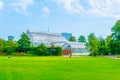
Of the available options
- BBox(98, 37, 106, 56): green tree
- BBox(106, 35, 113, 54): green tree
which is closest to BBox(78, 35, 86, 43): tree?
BBox(98, 37, 106, 56): green tree

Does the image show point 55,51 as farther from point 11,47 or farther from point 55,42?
point 55,42

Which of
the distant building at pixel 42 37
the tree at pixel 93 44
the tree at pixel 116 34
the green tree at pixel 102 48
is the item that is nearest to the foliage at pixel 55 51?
the tree at pixel 93 44

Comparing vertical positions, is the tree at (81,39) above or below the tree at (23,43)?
above

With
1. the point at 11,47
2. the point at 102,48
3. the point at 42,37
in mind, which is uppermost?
the point at 42,37

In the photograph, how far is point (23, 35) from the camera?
67.4 metres

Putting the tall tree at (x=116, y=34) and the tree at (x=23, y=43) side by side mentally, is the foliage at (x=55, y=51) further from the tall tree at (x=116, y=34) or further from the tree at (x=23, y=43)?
the tall tree at (x=116, y=34)

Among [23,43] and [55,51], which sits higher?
[23,43]

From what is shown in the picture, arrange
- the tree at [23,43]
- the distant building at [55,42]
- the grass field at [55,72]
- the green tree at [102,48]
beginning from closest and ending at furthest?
the grass field at [55,72] < the tree at [23,43] < the green tree at [102,48] < the distant building at [55,42]

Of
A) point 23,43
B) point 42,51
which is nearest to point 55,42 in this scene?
point 23,43

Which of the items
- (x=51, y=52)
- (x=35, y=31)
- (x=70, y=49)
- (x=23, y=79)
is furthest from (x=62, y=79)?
(x=35, y=31)

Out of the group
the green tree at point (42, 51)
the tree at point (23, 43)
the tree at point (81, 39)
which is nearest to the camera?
the green tree at point (42, 51)

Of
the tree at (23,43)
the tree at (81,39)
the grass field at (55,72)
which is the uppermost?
the tree at (81,39)

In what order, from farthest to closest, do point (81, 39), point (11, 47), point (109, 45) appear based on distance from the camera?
point (81, 39) → point (109, 45) → point (11, 47)

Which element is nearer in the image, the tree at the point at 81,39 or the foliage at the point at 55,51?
the foliage at the point at 55,51
